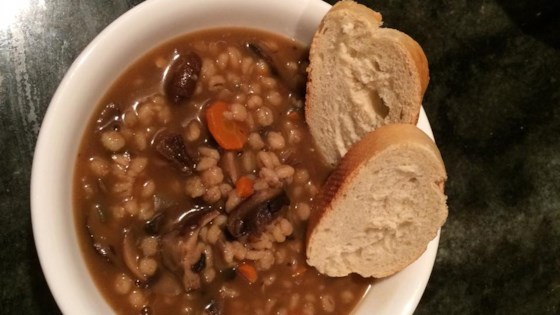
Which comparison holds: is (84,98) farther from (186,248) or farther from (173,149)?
(186,248)

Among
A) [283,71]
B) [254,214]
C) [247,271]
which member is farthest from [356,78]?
[247,271]

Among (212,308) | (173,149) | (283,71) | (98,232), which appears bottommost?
(212,308)

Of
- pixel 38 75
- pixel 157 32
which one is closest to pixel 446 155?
pixel 157 32

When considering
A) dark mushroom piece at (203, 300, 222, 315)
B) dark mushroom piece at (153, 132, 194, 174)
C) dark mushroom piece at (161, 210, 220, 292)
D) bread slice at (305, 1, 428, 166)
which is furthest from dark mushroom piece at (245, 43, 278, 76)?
dark mushroom piece at (203, 300, 222, 315)

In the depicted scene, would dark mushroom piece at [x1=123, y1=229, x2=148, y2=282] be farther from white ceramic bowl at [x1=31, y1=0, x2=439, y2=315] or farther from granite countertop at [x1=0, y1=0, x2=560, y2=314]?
granite countertop at [x1=0, y1=0, x2=560, y2=314]

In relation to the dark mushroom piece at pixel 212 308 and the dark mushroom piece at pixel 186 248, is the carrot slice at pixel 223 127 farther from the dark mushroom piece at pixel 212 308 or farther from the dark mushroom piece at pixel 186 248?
the dark mushroom piece at pixel 212 308

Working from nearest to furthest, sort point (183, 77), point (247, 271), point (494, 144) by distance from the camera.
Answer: point (183, 77) < point (247, 271) < point (494, 144)

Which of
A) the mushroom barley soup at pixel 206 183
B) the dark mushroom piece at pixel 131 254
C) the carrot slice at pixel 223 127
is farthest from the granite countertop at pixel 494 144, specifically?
the dark mushroom piece at pixel 131 254
